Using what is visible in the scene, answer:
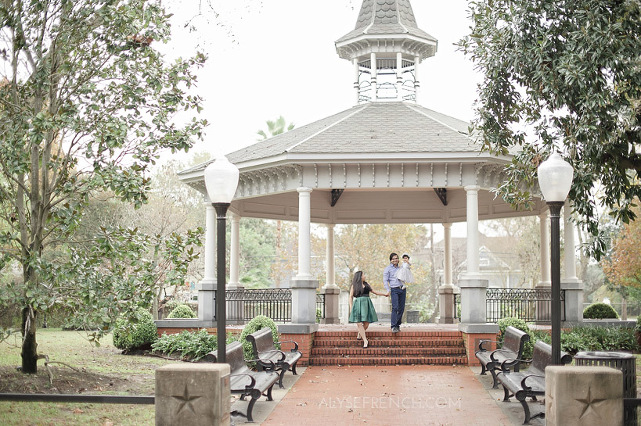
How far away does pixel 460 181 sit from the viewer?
16859 millimetres

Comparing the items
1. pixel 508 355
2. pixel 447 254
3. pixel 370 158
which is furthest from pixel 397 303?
pixel 447 254

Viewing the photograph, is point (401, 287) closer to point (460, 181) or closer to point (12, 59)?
point (460, 181)

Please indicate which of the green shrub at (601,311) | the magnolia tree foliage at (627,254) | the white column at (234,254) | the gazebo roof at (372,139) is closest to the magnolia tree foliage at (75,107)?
the gazebo roof at (372,139)

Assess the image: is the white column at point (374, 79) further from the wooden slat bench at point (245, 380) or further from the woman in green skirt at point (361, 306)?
the wooden slat bench at point (245, 380)

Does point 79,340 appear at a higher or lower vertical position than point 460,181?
lower

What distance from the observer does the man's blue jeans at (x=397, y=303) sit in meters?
16.6

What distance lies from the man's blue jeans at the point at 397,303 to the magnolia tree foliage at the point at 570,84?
4916mm

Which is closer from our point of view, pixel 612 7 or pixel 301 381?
pixel 612 7

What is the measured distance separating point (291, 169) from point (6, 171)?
7185mm

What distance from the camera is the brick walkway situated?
9867 mm

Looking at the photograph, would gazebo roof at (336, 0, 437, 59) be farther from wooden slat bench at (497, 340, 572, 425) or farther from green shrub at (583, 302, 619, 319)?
wooden slat bench at (497, 340, 572, 425)

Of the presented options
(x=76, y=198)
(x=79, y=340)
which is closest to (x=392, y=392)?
(x=76, y=198)

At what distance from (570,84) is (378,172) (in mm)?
7424

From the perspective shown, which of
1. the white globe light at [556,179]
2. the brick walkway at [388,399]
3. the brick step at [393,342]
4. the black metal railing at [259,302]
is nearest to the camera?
the white globe light at [556,179]
